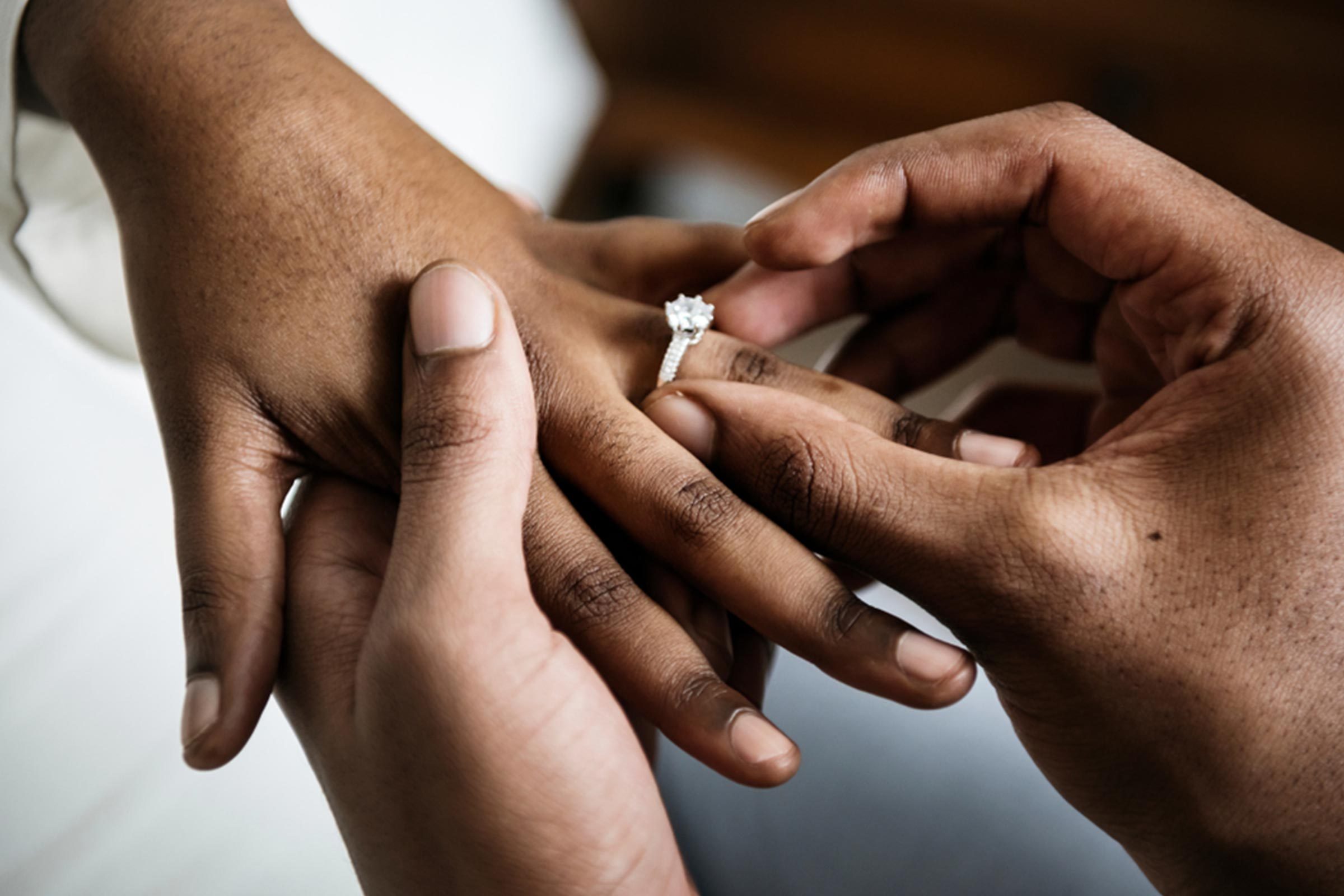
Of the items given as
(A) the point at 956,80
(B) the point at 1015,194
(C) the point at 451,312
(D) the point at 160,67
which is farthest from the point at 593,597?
(A) the point at 956,80

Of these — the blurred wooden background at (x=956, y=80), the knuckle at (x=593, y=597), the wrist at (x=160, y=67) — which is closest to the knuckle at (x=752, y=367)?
the knuckle at (x=593, y=597)

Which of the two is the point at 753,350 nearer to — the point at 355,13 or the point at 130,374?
the point at 130,374

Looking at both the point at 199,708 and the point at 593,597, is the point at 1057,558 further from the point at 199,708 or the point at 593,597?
the point at 199,708

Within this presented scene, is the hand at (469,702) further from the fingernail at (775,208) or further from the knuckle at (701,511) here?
the fingernail at (775,208)

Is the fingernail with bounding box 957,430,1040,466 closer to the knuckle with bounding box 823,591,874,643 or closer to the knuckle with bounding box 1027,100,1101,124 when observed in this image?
the knuckle with bounding box 823,591,874,643

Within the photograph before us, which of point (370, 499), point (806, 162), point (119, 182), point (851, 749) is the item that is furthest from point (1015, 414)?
point (806, 162)

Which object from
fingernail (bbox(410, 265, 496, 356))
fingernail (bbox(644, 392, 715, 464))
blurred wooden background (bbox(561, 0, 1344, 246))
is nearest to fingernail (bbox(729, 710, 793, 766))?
fingernail (bbox(644, 392, 715, 464))
